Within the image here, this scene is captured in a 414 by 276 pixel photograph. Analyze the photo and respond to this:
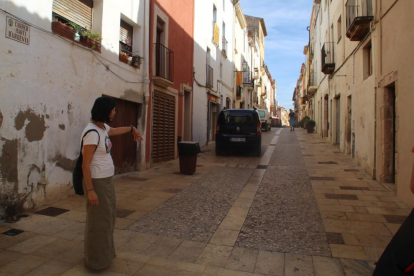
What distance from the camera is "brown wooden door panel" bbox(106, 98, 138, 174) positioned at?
26.3 ft

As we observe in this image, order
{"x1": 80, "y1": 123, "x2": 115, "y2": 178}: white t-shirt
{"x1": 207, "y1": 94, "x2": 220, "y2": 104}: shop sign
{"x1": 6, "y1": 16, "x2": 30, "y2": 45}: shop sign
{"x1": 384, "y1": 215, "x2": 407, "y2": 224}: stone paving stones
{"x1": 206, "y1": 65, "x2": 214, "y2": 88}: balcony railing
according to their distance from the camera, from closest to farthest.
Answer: {"x1": 80, "y1": 123, "x2": 115, "y2": 178}: white t-shirt < {"x1": 6, "y1": 16, "x2": 30, "y2": 45}: shop sign < {"x1": 384, "y1": 215, "x2": 407, "y2": 224}: stone paving stones < {"x1": 206, "y1": 65, "x2": 214, "y2": 88}: balcony railing < {"x1": 207, "y1": 94, "x2": 220, "y2": 104}: shop sign

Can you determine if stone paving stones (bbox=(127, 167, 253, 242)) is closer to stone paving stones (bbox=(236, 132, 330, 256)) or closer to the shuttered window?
stone paving stones (bbox=(236, 132, 330, 256))

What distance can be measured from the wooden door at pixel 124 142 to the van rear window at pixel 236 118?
4.02 meters

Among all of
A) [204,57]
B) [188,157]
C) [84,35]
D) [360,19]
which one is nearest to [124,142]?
[188,157]

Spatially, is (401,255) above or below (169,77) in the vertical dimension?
below

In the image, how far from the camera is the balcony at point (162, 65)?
9.89 meters

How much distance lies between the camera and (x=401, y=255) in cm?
183

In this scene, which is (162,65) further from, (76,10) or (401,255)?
(401,255)

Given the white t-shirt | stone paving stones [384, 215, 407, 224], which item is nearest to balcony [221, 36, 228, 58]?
stone paving stones [384, 215, 407, 224]

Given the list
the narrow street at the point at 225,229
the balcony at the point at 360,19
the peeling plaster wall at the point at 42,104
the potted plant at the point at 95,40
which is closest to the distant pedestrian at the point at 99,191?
the narrow street at the point at 225,229

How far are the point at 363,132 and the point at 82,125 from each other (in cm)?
764

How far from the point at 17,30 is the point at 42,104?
1.21 meters

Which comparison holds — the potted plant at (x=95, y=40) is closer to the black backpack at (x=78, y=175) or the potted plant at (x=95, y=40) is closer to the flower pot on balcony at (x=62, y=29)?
the flower pot on balcony at (x=62, y=29)

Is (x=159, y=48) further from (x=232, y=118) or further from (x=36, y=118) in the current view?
(x=36, y=118)
